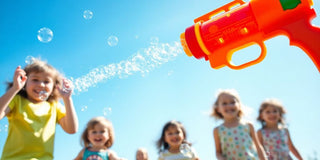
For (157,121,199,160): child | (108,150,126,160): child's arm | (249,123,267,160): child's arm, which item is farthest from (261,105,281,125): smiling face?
(108,150,126,160): child's arm

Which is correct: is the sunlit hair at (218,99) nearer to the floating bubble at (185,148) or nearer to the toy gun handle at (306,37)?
the floating bubble at (185,148)

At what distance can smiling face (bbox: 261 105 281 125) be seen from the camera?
4801 millimetres

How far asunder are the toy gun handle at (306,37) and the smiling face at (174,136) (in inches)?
101

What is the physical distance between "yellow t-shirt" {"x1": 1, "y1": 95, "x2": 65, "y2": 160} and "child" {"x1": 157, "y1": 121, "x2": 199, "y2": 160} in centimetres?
164

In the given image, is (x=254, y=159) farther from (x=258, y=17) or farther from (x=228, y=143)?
(x=258, y=17)

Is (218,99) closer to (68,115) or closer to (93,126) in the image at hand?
(93,126)

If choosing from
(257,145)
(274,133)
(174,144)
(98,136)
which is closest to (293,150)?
(274,133)

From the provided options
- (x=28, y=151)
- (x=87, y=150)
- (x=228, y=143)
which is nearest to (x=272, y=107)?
(x=228, y=143)

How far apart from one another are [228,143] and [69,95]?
2032 millimetres

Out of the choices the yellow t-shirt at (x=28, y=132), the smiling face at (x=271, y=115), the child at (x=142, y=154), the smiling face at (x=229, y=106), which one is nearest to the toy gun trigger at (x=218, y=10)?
the yellow t-shirt at (x=28, y=132)

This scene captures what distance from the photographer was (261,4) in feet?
6.31

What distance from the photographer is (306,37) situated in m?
1.84

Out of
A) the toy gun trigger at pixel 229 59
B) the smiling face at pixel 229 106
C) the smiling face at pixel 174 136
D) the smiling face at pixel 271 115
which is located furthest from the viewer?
the smiling face at pixel 271 115

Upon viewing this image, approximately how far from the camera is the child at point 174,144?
407 cm
